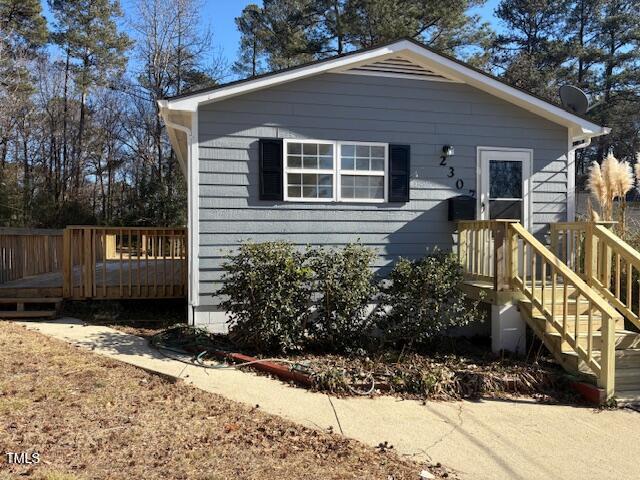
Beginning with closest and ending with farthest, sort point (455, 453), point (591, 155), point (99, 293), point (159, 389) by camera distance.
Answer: point (455, 453) < point (159, 389) < point (99, 293) < point (591, 155)

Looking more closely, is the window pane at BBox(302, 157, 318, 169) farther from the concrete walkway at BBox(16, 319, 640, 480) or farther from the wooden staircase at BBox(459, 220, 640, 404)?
the concrete walkway at BBox(16, 319, 640, 480)

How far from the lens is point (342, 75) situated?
273 inches

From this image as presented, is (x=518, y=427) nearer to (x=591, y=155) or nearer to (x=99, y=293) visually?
(x=99, y=293)

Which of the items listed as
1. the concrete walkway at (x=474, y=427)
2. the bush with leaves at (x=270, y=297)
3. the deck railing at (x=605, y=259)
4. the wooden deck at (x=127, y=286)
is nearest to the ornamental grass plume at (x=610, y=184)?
the deck railing at (x=605, y=259)

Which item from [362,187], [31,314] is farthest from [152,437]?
[31,314]

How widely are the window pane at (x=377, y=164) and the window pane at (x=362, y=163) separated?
91 millimetres

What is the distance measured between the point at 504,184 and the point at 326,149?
2.85 meters

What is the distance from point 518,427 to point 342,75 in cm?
505

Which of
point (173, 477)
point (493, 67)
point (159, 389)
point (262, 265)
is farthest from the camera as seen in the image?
point (493, 67)

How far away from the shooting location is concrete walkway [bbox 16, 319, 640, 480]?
10.9 ft

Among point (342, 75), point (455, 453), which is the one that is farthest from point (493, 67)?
point (455, 453)

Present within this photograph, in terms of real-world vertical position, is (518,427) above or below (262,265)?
below

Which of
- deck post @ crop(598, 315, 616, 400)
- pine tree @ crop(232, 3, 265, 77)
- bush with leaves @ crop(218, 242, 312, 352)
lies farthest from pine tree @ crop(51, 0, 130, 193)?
deck post @ crop(598, 315, 616, 400)

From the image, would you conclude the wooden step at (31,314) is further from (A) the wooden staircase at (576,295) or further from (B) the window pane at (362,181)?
(A) the wooden staircase at (576,295)
